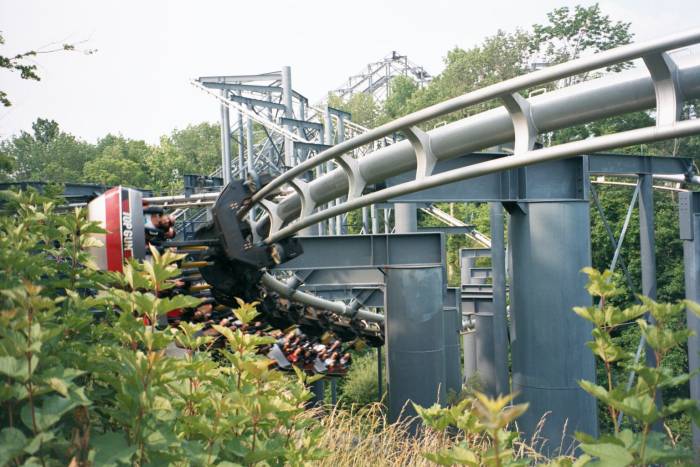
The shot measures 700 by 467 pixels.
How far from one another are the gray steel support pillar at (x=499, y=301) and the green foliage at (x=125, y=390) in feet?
30.4

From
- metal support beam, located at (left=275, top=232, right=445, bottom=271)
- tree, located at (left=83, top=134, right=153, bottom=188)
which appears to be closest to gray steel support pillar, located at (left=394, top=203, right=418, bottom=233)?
metal support beam, located at (left=275, top=232, right=445, bottom=271)

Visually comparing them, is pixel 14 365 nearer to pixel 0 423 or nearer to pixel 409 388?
pixel 0 423

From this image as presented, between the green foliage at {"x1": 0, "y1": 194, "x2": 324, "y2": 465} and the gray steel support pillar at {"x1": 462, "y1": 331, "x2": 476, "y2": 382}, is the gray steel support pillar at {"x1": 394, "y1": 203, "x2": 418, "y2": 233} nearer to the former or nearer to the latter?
the gray steel support pillar at {"x1": 462, "y1": 331, "x2": 476, "y2": 382}

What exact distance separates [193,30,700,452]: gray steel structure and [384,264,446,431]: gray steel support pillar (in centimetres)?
2

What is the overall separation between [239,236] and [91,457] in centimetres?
685

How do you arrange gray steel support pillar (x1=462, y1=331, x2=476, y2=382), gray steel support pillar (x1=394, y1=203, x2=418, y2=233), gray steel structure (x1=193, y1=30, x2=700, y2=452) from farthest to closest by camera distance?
gray steel support pillar (x1=462, y1=331, x2=476, y2=382) → gray steel support pillar (x1=394, y1=203, x2=418, y2=233) → gray steel structure (x1=193, y1=30, x2=700, y2=452)

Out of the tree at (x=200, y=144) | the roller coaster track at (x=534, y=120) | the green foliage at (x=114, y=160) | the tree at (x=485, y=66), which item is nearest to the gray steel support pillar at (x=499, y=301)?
the roller coaster track at (x=534, y=120)

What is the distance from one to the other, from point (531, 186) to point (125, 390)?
21.1 ft

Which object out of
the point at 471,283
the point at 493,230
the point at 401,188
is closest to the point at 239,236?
the point at 401,188

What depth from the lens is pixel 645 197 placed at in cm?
954

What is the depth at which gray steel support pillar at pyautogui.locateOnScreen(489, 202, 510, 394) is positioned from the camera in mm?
11125

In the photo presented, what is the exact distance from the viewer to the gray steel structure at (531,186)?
405 centimetres

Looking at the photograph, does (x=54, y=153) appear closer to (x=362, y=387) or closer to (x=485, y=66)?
(x=485, y=66)

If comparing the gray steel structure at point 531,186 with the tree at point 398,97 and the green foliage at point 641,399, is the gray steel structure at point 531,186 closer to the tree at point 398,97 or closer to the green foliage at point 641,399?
the green foliage at point 641,399
